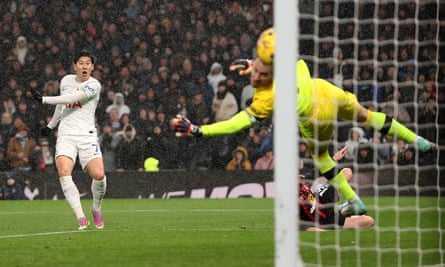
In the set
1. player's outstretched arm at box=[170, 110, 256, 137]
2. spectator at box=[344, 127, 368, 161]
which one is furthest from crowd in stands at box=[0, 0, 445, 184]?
player's outstretched arm at box=[170, 110, 256, 137]

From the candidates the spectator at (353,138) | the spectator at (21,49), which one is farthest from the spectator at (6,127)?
the spectator at (353,138)

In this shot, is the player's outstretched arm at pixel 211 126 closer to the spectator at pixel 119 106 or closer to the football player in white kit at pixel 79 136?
the football player in white kit at pixel 79 136

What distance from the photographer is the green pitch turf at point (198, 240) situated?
7.85 m

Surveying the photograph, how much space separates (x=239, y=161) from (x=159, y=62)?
3231 mm

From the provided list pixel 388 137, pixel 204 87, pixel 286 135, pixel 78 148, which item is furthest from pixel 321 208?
pixel 204 87

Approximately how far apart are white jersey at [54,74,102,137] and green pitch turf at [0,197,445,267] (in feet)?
3.84

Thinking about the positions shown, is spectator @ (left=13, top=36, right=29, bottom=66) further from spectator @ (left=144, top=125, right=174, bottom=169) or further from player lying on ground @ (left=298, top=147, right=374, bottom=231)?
player lying on ground @ (left=298, top=147, right=374, bottom=231)

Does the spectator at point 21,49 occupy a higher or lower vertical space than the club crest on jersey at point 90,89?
higher

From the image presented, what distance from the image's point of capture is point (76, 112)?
37.6 feet

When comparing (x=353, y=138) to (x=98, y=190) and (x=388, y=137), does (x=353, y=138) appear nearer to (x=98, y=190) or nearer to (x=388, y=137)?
(x=388, y=137)

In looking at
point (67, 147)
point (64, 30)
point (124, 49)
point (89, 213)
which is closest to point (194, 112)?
point (124, 49)

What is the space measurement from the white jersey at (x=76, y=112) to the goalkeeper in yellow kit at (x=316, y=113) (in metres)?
3.15

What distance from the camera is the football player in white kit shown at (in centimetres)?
1119

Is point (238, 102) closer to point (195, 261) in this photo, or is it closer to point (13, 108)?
point (13, 108)
